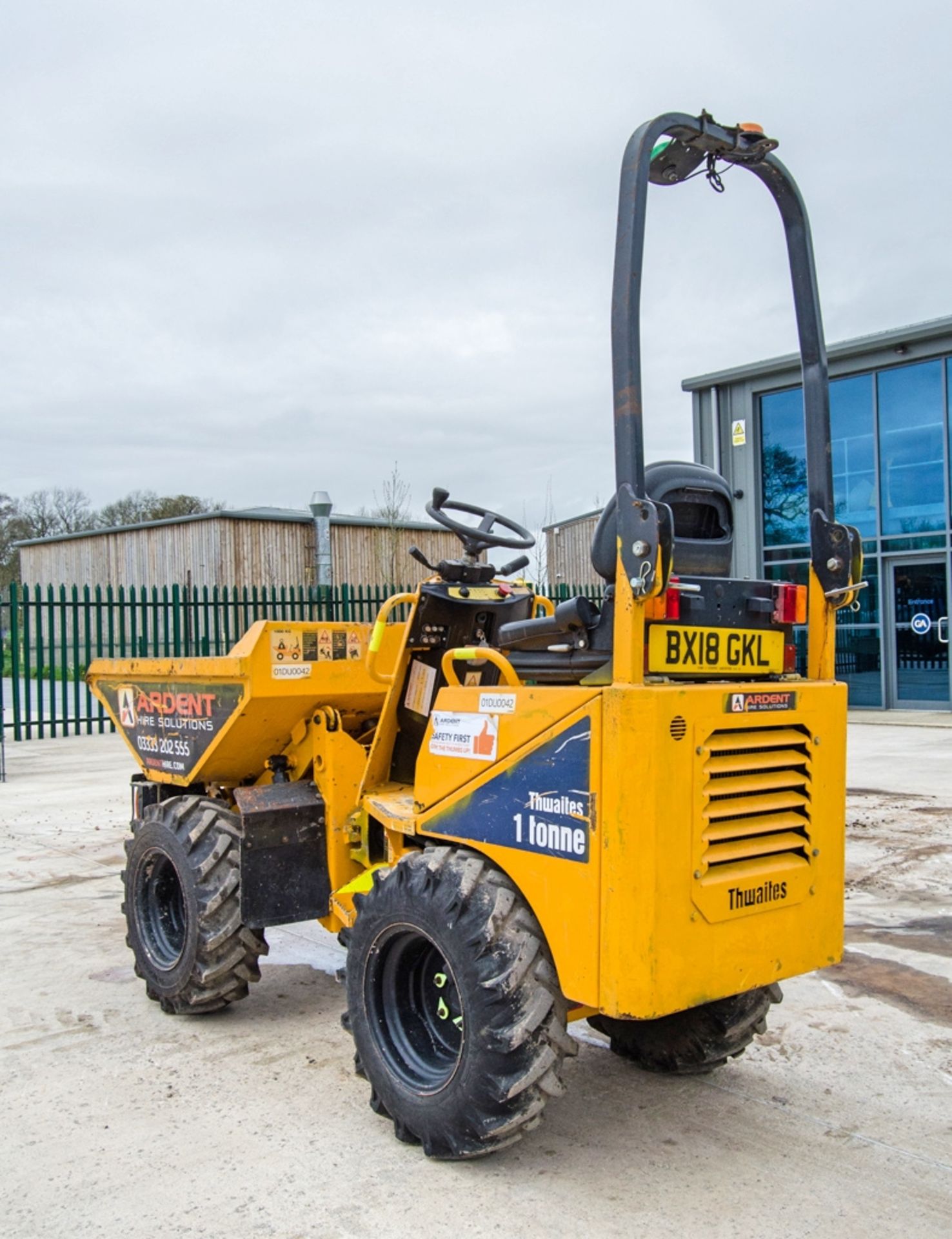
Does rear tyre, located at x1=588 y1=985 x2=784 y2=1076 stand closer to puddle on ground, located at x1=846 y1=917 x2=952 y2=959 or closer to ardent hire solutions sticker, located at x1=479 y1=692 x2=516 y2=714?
ardent hire solutions sticker, located at x1=479 y1=692 x2=516 y2=714

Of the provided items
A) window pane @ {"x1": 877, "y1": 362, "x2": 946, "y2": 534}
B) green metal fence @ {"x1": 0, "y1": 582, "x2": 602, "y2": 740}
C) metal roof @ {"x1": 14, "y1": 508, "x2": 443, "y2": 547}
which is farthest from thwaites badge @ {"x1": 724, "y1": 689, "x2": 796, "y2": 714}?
metal roof @ {"x1": 14, "y1": 508, "x2": 443, "y2": 547}

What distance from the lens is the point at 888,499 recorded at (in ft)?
59.7

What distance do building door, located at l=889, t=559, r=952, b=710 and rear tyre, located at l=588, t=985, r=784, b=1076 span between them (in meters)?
14.8

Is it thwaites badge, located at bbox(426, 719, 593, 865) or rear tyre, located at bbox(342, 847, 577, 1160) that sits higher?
thwaites badge, located at bbox(426, 719, 593, 865)

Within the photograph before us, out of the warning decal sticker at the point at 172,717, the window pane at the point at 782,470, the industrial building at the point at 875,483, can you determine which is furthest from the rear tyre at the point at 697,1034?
the window pane at the point at 782,470

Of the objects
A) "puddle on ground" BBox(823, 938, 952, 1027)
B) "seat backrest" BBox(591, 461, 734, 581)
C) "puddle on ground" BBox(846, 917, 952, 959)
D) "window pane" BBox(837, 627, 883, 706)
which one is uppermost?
"seat backrest" BBox(591, 461, 734, 581)

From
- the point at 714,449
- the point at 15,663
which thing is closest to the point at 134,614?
the point at 15,663

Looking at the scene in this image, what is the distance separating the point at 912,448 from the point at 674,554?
52.3ft

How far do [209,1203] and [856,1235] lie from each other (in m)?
1.78

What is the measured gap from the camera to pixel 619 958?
305 cm

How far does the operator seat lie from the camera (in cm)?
337

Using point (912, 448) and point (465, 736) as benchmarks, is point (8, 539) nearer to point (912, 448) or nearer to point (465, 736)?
point (912, 448)

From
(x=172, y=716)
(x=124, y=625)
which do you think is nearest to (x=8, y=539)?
(x=124, y=625)

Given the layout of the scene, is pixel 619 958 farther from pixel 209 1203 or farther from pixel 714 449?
pixel 714 449
